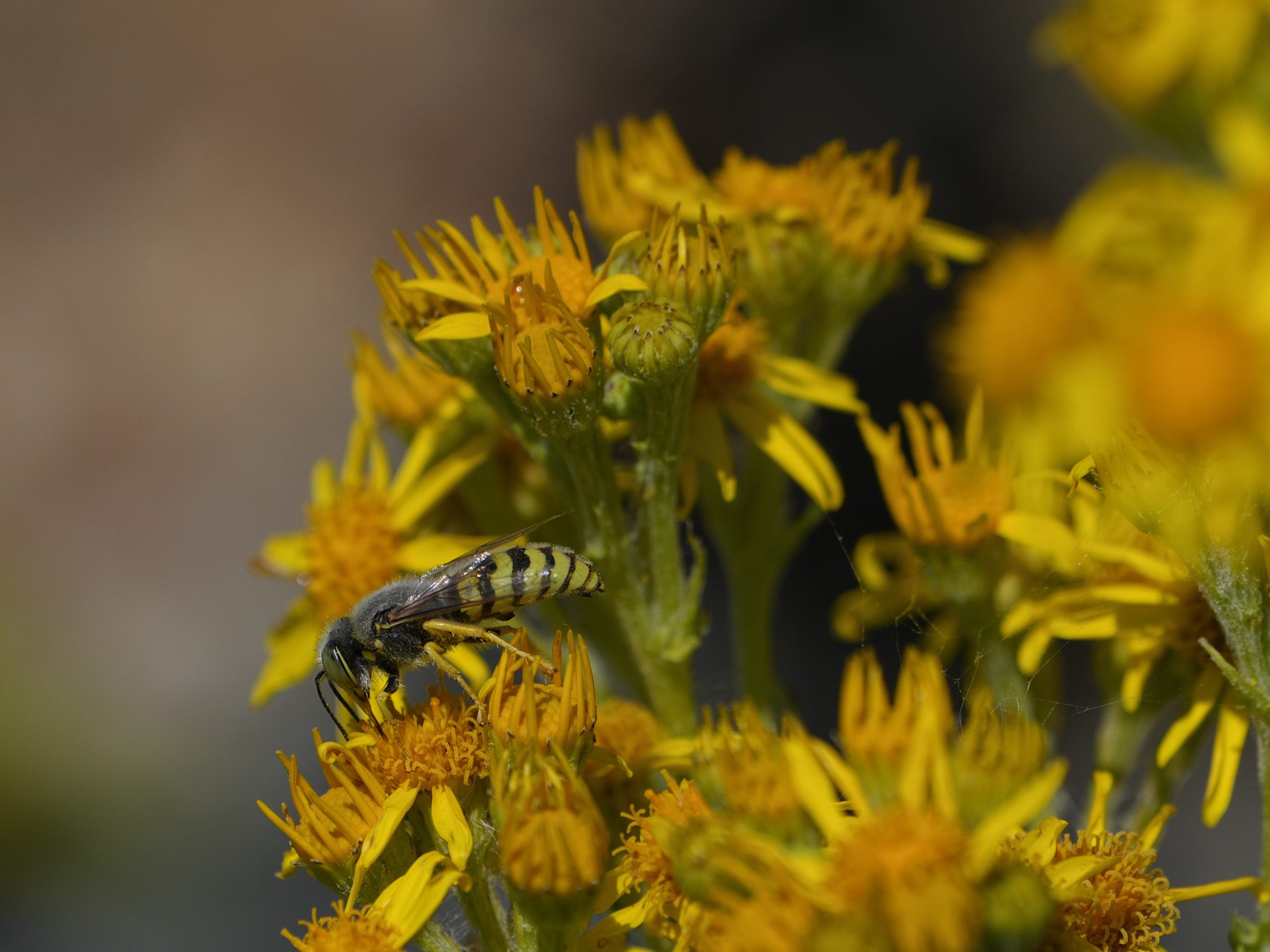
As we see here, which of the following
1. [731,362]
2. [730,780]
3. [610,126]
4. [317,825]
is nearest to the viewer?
[730,780]

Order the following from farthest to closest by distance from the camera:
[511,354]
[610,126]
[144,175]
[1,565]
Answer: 1. [144,175]
2. [610,126]
3. [1,565]
4. [511,354]

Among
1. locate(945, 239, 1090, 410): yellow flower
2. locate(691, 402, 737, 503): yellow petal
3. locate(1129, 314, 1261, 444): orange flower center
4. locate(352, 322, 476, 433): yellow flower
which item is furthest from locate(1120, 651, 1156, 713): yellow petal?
locate(945, 239, 1090, 410): yellow flower

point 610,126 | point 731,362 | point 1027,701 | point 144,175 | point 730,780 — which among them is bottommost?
point 1027,701

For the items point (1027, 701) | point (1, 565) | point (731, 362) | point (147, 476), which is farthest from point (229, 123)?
point (1027, 701)

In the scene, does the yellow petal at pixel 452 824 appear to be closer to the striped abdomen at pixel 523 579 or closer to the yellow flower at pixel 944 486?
the striped abdomen at pixel 523 579

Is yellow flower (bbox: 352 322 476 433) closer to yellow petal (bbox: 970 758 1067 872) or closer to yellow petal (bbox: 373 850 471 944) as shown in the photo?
yellow petal (bbox: 373 850 471 944)

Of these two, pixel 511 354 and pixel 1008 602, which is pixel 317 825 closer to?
pixel 511 354

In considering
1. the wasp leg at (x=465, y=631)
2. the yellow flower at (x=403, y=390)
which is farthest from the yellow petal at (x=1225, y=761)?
the yellow flower at (x=403, y=390)
